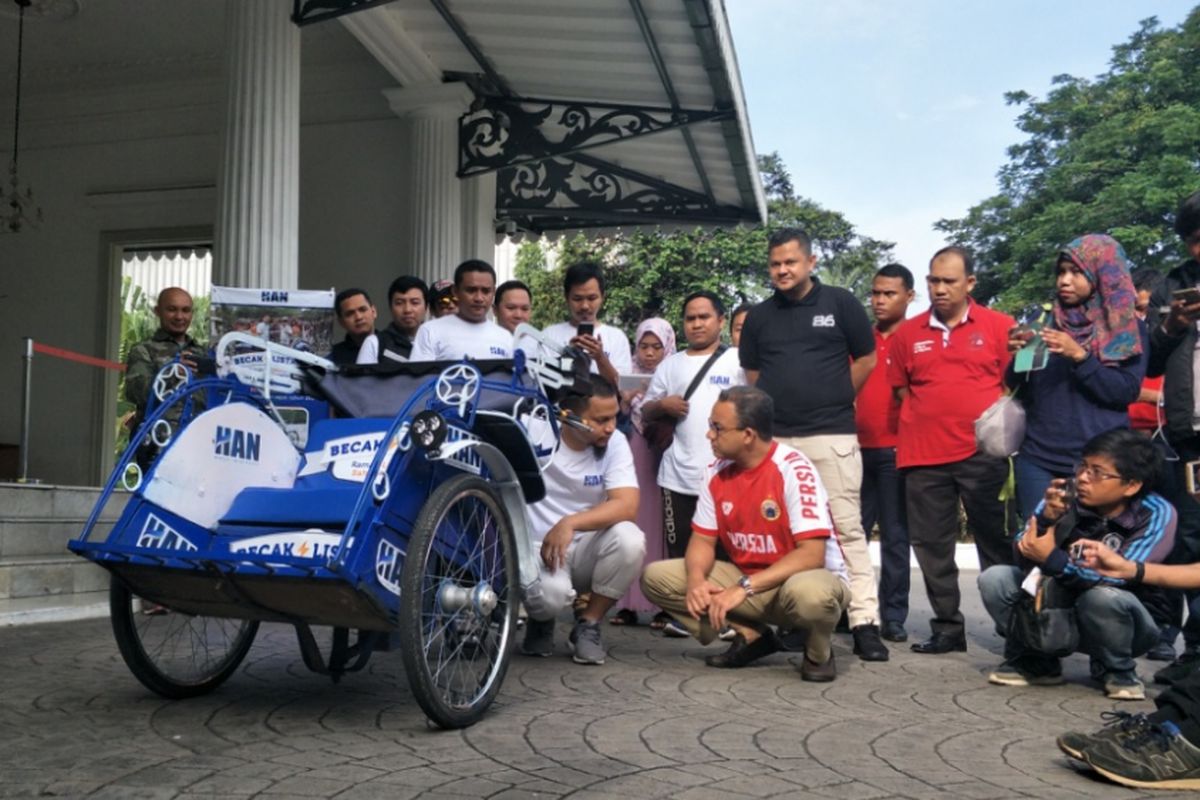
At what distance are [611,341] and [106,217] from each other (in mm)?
7516

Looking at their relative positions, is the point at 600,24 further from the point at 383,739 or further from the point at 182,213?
the point at 383,739

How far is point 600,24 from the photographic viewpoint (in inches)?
345

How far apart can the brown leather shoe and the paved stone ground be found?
7 centimetres

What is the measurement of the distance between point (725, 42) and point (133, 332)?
2313cm

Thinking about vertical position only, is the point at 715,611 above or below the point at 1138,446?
below

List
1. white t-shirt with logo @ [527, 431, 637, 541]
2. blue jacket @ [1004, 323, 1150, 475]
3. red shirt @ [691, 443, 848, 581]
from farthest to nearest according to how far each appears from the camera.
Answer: white t-shirt with logo @ [527, 431, 637, 541] < blue jacket @ [1004, 323, 1150, 475] < red shirt @ [691, 443, 848, 581]

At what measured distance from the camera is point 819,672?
4863mm

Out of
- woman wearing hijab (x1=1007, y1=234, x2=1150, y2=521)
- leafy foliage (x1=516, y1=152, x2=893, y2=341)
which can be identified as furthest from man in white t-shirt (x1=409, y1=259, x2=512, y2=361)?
leafy foliage (x1=516, y1=152, x2=893, y2=341)

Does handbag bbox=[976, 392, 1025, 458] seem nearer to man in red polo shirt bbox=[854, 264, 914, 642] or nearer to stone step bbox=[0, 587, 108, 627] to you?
man in red polo shirt bbox=[854, 264, 914, 642]

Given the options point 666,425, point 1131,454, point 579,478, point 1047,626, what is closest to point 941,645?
point 1047,626

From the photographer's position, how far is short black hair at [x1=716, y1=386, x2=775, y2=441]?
489 cm

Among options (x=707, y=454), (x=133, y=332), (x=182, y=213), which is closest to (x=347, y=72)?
(x=182, y=213)

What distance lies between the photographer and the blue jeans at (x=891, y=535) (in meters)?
6.18

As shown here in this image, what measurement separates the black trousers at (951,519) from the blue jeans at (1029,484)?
0.26 m
